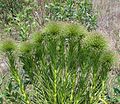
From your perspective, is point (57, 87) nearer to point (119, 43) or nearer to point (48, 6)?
point (119, 43)

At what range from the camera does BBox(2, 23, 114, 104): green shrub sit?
1.87 meters

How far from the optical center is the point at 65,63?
1912 millimetres

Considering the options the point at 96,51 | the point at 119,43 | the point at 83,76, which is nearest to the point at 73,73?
the point at 83,76

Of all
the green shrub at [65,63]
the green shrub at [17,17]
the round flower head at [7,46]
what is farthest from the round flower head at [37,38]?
the green shrub at [17,17]

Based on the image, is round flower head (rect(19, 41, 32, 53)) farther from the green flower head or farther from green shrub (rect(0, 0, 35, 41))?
green shrub (rect(0, 0, 35, 41))

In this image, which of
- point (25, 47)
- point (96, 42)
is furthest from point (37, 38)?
point (96, 42)

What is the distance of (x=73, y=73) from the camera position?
1.92 m

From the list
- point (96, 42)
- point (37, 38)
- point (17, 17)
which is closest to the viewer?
point (96, 42)

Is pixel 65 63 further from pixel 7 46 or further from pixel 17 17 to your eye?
pixel 17 17

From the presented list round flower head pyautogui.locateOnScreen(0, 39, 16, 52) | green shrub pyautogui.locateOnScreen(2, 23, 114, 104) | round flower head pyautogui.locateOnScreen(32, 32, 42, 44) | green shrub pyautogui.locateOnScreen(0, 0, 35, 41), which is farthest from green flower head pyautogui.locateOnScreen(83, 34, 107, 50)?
green shrub pyautogui.locateOnScreen(0, 0, 35, 41)

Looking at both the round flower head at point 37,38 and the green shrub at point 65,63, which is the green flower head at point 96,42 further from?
the round flower head at point 37,38

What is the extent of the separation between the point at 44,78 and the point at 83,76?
0.64ft

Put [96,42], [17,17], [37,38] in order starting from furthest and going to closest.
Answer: [17,17]
[37,38]
[96,42]

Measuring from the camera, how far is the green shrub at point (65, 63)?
1871 millimetres
